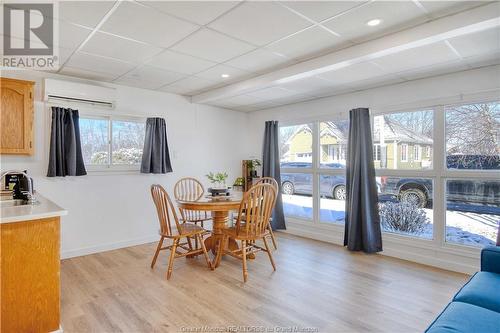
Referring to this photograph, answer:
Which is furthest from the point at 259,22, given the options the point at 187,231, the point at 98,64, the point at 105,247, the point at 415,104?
the point at 105,247

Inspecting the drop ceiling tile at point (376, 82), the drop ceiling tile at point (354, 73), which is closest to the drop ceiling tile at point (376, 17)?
the drop ceiling tile at point (354, 73)

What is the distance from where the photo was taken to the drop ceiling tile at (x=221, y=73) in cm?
335

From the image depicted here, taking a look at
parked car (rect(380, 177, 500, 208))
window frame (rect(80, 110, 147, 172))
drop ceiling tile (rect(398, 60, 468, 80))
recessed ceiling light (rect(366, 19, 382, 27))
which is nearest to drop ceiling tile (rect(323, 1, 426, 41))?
recessed ceiling light (rect(366, 19, 382, 27))

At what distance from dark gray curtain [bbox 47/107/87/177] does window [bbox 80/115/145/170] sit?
234mm

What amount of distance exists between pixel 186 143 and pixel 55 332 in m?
3.17

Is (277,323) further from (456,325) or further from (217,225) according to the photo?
(217,225)

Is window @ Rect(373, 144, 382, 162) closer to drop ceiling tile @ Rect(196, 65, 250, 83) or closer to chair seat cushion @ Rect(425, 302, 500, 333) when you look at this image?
drop ceiling tile @ Rect(196, 65, 250, 83)

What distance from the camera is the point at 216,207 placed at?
3141 millimetres

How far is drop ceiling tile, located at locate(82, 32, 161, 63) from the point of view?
256 cm

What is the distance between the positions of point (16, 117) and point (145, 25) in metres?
1.86

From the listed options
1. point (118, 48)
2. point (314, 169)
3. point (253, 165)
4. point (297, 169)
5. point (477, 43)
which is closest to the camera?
point (477, 43)

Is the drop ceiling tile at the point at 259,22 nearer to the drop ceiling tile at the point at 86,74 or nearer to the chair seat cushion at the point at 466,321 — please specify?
the drop ceiling tile at the point at 86,74

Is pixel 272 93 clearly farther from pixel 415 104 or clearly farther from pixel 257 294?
pixel 257 294

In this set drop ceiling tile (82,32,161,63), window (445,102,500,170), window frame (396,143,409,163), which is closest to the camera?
drop ceiling tile (82,32,161,63)
